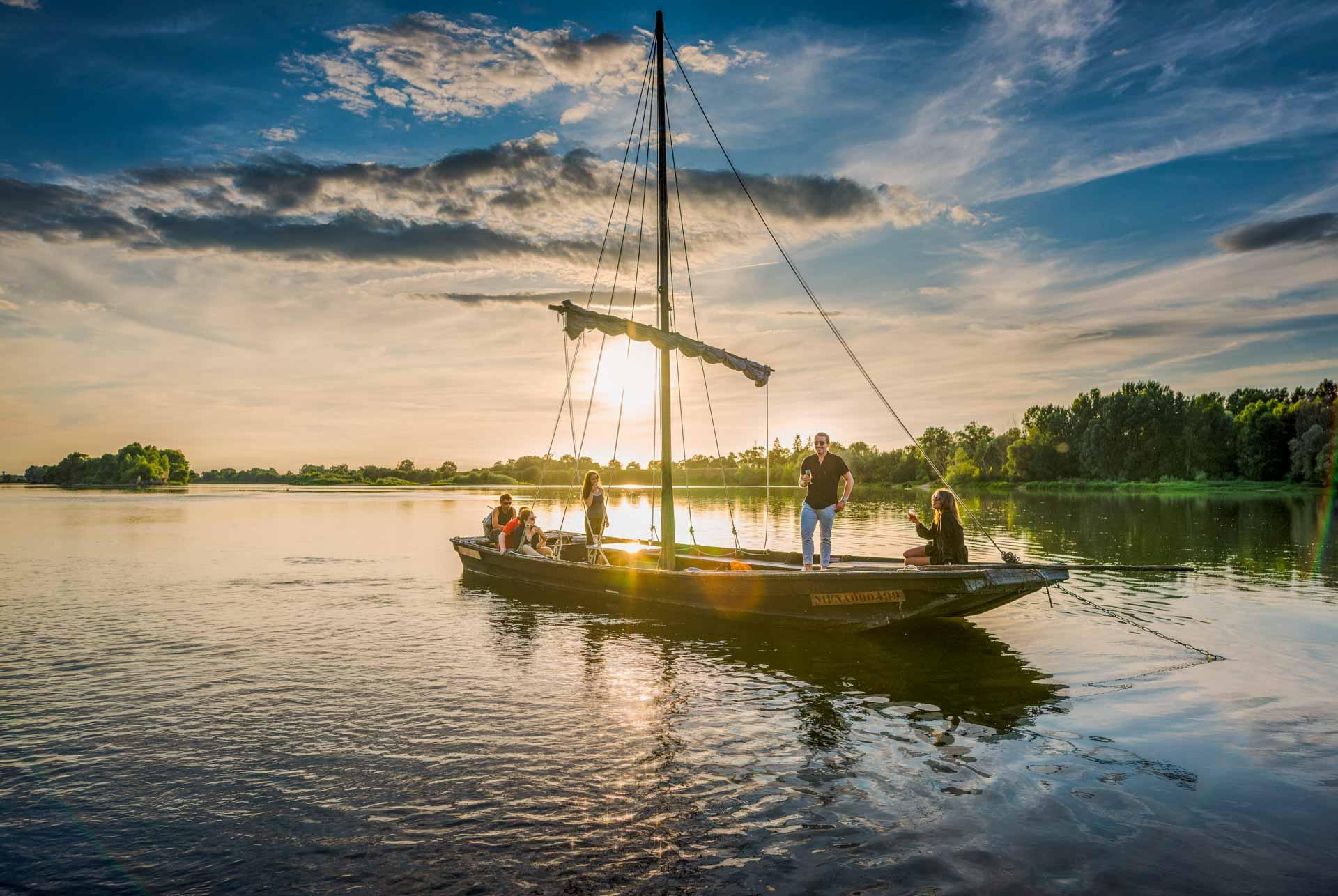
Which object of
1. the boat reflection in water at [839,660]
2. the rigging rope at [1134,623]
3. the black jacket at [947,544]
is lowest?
the boat reflection in water at [839,660]

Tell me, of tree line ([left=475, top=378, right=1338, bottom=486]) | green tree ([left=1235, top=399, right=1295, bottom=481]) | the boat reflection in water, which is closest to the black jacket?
the boat reflection in water

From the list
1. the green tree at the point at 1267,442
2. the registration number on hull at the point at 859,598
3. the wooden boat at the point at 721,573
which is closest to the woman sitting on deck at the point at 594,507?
the wooden boat at the point at 721,573

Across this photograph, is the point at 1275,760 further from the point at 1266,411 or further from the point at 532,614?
the point at 1266,411

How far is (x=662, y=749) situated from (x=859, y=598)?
6640mm

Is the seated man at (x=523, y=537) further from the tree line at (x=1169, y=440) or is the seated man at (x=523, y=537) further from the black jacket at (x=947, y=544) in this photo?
the tree line at (x=1169, y=440)

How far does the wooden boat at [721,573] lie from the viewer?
552 inches

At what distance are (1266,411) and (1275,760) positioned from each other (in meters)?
112

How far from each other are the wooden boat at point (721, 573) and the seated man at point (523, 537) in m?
0.48

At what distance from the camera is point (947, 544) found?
48.8 feet

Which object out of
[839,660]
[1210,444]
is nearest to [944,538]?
[839,660]

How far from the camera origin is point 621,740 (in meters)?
9.45

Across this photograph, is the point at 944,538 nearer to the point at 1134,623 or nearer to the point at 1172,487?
the point at 1134,623

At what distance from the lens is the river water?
632cm

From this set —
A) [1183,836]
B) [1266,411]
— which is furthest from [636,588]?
[1266,411]
